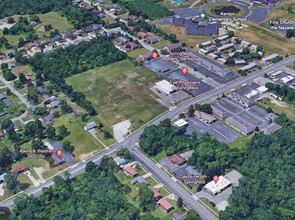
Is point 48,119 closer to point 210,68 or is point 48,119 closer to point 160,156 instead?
point 160,156

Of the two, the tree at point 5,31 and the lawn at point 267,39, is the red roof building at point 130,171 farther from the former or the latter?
the tree at point 5,31

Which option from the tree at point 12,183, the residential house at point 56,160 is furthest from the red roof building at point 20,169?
the residential house at point 56,160

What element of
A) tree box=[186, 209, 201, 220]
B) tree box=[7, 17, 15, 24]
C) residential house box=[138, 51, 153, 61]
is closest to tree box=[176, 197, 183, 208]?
tree box=[186, 209, 201, 220]

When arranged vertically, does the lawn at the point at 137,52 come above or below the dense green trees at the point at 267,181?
below

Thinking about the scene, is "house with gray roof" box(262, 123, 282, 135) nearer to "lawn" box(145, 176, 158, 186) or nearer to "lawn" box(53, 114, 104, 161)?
"lawn" box(145, 176, 158, 186)

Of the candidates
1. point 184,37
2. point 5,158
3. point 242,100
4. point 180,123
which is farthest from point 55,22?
point 242,100

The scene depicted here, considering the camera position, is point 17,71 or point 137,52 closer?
point 17,71

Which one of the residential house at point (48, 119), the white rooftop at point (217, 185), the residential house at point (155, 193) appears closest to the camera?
the residential house at point (155, 193)
